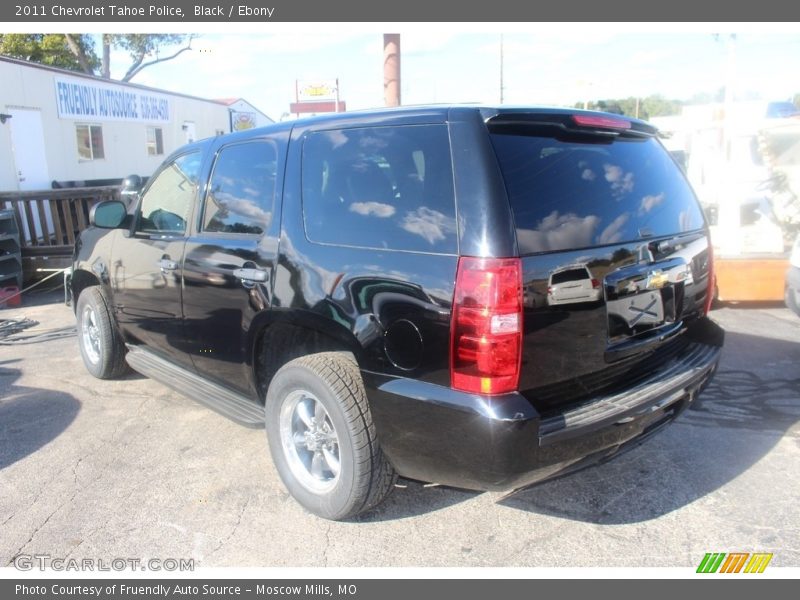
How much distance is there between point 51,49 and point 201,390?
2989 cm

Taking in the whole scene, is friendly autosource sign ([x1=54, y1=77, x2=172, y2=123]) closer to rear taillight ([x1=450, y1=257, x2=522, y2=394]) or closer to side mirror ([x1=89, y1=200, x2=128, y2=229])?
side mirror ([x1=89, y1=200, x2=128, y2=229])

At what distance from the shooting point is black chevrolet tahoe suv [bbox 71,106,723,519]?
7.82ft

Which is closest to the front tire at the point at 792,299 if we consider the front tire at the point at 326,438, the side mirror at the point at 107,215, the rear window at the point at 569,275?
the rear window at the point at 569,275

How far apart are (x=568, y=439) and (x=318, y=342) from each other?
1306mm

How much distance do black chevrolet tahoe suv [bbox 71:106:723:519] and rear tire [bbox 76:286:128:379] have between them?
1.57m

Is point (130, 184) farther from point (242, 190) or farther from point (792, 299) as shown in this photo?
point (792, 299)

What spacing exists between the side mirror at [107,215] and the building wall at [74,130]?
8951 mm

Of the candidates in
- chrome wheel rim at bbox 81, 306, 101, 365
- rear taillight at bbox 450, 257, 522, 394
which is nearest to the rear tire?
chrome wheel rim at bbox 81, 306, 101, 365

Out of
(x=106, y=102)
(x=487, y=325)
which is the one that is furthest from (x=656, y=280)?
(x=106, y=102)

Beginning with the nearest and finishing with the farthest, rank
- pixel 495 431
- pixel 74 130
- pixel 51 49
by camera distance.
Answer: pixel 495 431 → pixel 74 130 → pixel 51 49

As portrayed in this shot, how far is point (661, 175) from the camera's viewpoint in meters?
3.17

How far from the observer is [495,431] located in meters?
2.31

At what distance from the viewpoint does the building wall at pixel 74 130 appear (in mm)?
11805

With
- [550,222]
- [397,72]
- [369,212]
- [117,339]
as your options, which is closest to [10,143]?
[397,72]
